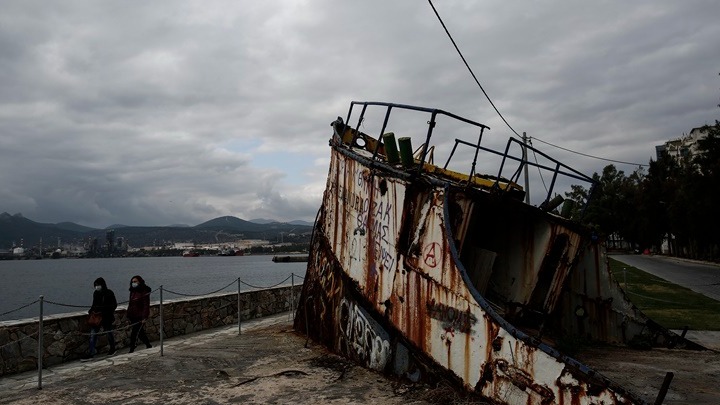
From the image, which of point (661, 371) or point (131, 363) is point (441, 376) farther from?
point (131, 363)

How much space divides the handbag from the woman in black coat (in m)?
0.05

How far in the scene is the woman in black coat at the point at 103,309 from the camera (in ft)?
30.3

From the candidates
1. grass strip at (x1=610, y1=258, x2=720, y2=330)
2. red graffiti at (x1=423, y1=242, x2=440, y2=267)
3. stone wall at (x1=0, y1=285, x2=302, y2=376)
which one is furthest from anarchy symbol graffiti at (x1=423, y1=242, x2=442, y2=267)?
grass strip at (x1=610, y1=258, x2=720, y2=330)

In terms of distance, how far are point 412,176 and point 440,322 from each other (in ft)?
5.91

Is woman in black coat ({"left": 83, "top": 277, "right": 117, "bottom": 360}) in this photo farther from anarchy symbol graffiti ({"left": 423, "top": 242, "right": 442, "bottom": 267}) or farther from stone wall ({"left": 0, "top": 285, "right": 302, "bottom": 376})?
anarchy symbol graffiti ({"left": 423, "top": 242, "right": 442, "bottom": 267})

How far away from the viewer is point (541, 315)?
7.89 metres

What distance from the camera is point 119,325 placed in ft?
33.7

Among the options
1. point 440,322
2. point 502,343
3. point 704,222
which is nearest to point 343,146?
Result: point 440,322

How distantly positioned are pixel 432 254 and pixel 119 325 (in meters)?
6.82

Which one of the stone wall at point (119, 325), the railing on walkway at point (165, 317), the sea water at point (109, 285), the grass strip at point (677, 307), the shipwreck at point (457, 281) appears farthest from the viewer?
the sea water at point (109, 285)

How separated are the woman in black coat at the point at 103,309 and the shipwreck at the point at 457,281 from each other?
324 cm

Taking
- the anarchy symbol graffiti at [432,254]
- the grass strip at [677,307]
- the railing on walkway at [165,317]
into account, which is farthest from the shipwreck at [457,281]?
the grass strip at [677,307]

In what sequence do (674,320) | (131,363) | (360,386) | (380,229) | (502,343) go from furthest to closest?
(674,320), (131,363), (380,229), (360,386), (502,343)

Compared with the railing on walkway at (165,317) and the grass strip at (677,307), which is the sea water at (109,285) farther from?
the grass strip at (677,307)
